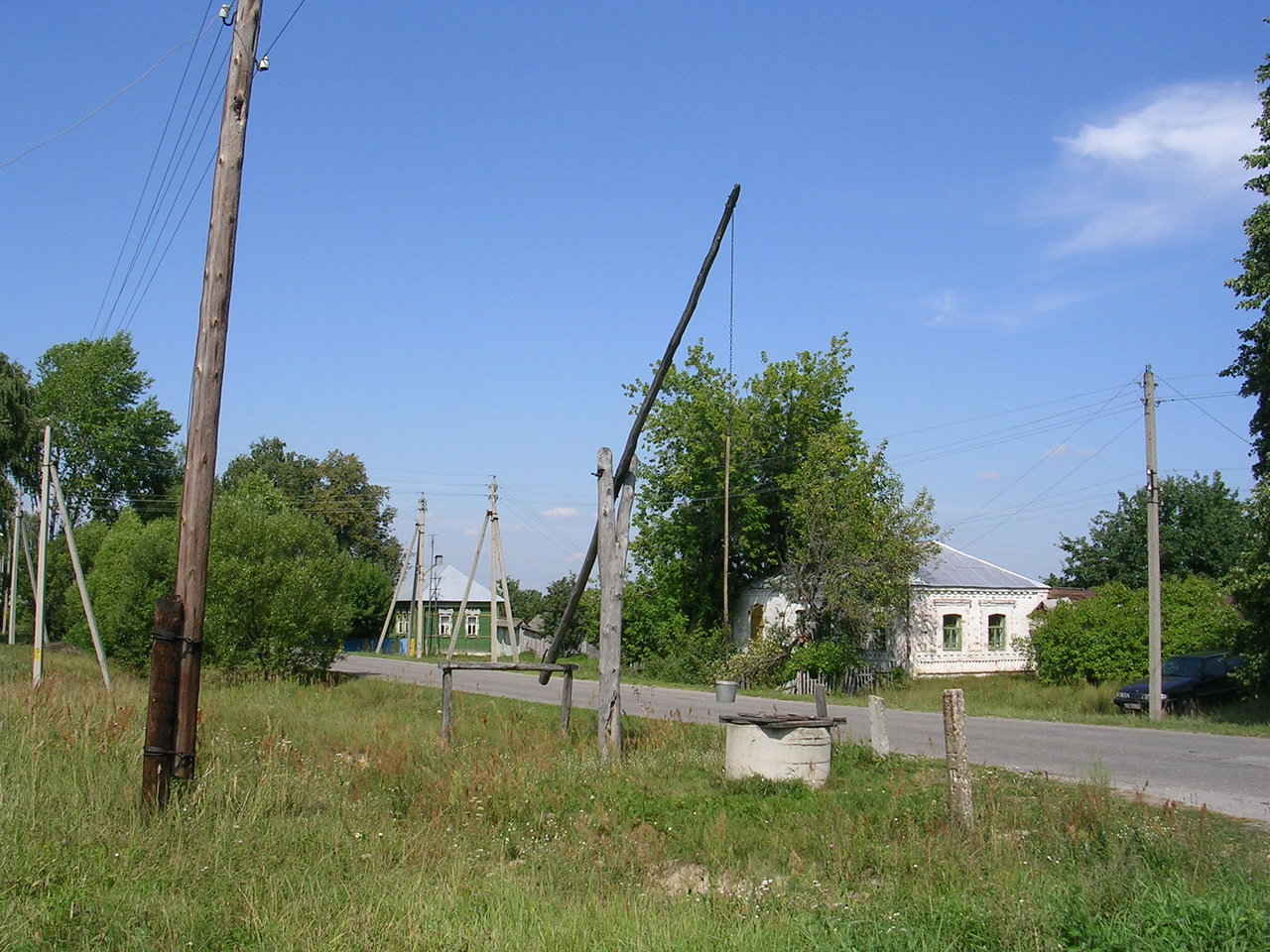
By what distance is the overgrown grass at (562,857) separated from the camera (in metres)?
5.46

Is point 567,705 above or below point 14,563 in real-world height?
below

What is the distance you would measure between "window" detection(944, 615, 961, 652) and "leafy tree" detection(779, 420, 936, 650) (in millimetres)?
3527

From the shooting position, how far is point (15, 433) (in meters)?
44.4

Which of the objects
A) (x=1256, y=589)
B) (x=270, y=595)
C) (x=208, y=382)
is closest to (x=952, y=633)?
(x=1256, y=589)

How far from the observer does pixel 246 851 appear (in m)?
6.80

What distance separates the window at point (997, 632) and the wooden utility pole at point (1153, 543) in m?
17.4

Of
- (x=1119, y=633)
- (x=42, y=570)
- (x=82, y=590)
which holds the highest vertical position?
(x=42, y=570)

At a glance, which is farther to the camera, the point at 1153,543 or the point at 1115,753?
the point at 1153,543

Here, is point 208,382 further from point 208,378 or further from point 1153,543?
point 1153,543

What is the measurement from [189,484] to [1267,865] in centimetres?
812

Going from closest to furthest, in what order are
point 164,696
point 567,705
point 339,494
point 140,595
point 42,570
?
point 164,696 < point 567,705 < point 42,570 < point 140,595 < point 339,494

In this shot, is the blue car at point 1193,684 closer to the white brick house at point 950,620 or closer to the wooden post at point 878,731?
the white brick house at point 950,620

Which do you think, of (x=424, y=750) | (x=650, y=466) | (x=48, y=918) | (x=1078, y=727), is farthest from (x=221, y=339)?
(x=650, y=466)

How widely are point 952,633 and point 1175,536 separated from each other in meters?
23.1
